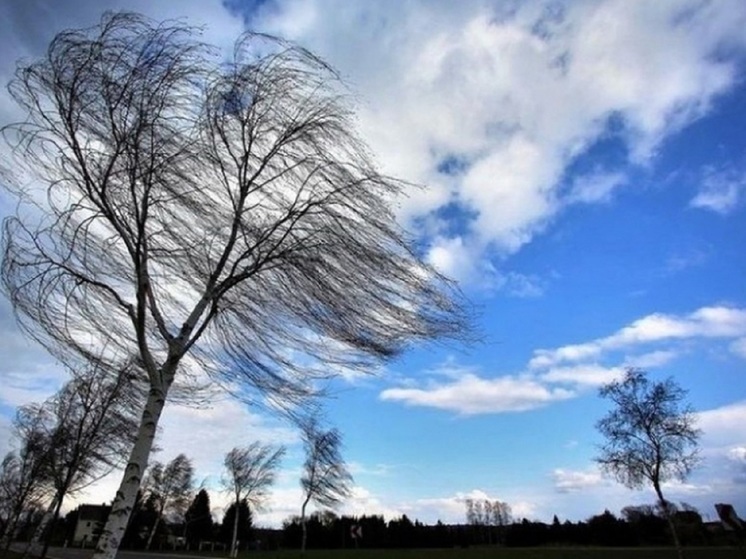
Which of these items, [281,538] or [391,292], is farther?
[281,538]

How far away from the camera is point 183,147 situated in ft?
23.9

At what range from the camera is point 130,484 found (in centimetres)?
624

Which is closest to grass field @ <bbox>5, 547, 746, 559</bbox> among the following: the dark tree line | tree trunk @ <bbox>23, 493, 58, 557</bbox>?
tree trunk @ <bbox>23, 493, 58, 557</bbox>

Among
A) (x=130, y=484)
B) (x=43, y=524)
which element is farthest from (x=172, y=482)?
(x=130, y=484)

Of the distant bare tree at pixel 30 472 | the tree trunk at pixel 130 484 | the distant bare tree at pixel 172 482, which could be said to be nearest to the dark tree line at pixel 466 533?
the distant bare tree at pixel 172 482

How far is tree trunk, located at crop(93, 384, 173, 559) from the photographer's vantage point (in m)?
5.92

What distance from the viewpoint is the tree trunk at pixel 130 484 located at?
5922 mm

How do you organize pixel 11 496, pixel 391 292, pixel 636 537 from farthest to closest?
1. pixel 636 537
2. pixel 11 496
3. pixel 391 292

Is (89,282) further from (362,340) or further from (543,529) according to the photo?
(543,529)

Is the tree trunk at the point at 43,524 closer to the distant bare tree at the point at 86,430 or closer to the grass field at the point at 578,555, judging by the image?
the distant bare tree at the point at 86,430

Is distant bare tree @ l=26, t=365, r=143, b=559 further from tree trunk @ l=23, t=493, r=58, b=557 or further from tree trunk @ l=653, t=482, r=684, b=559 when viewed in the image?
tree trunk @ l=653, t=482, r=684, b=559

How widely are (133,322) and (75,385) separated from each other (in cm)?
2018

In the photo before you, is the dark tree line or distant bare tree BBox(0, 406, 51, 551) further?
the dark tree line

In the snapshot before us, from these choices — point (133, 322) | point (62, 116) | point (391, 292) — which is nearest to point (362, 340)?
point (391, 292)
